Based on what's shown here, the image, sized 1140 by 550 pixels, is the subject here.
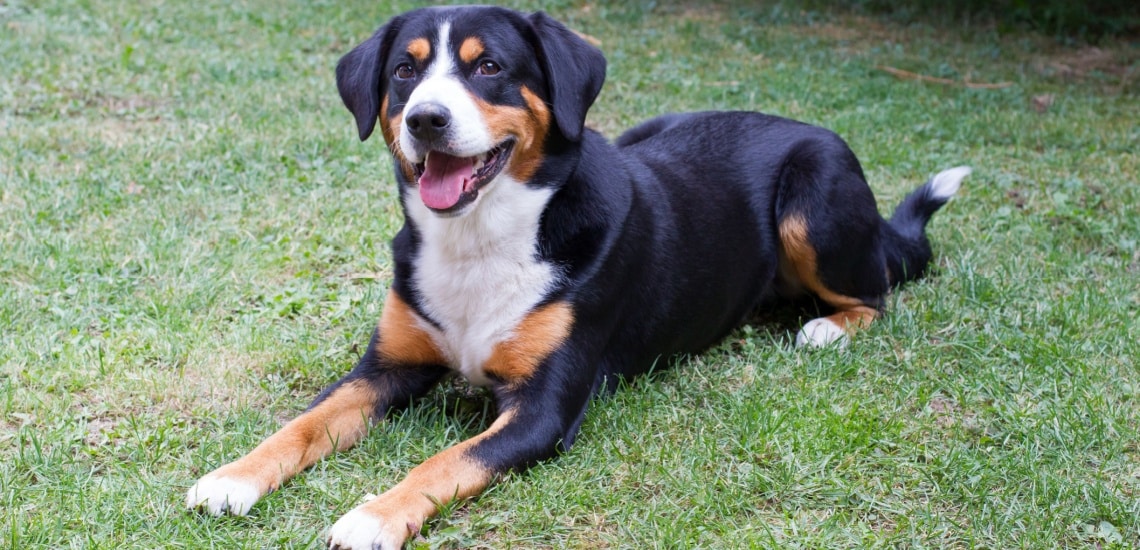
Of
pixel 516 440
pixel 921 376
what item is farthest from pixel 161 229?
pixel 921 376

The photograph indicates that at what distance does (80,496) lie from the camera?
10.1 ft

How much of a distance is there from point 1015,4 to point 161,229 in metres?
9.61

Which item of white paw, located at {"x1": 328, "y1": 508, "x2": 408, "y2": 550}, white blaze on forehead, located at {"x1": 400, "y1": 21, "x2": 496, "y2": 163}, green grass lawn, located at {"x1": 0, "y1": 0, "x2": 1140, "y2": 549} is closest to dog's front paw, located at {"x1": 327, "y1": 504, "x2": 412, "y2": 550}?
white paw, located at {"x1": 328, "y1": 508, "x2": 408, "y2": 550}

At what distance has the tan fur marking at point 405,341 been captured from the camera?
367 centimetres

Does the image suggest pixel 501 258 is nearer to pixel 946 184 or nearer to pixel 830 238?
pixel 830 238

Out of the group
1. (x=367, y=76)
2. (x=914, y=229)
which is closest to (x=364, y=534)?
(x=367, y=76)

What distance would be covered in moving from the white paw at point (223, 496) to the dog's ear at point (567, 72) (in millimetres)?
1437

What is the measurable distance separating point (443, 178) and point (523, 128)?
297mm

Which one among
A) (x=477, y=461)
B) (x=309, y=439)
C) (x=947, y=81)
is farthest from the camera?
(x=947, y=81)

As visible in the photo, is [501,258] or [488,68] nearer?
[488,68]

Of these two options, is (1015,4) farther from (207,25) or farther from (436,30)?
(436,30)

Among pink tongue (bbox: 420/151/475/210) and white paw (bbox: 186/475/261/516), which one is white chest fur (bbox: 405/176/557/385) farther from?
white paw (bbox: 186/475/261/516)

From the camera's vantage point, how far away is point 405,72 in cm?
352

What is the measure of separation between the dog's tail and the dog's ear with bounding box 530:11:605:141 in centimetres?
189
